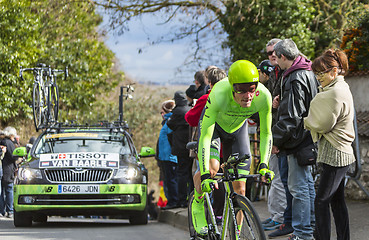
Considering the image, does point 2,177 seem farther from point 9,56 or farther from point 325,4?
point 9,56

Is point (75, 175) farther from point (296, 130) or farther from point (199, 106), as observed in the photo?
point (296, 130)

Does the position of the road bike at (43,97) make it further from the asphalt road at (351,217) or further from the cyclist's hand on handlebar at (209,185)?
the cyclist's hand on handlebar at (209,185)

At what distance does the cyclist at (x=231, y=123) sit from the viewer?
581cm

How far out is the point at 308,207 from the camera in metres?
6.87

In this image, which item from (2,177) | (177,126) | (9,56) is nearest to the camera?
(177,126)

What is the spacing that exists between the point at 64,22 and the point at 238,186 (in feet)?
83.2

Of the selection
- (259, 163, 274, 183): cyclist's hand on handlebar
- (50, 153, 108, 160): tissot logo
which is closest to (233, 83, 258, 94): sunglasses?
(259, 163, 274, 183): cyclist's hand on handlebar

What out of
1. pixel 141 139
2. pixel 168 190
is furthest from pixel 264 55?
pixel 141 139

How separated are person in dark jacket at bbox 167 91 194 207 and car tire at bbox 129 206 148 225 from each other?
0.80 meters

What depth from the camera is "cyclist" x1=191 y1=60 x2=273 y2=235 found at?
5812 mm

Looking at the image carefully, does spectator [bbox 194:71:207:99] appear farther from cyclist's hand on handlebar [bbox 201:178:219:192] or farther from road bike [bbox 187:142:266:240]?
cyclist's hand on handlebar [bbox 201:178:219:192]

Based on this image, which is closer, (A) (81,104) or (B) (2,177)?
(B) (2,177)

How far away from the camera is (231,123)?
252 inches

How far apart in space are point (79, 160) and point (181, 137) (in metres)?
1.76
